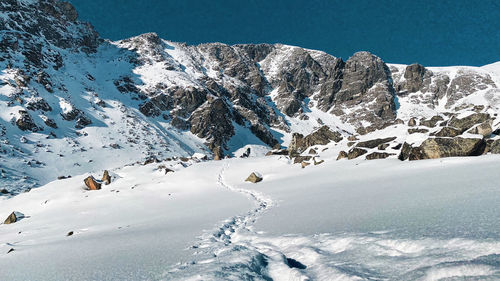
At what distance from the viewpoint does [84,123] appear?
52.7 metres

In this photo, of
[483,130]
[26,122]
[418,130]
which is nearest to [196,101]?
[26,122]

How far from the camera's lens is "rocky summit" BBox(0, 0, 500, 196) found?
2464 centimetres

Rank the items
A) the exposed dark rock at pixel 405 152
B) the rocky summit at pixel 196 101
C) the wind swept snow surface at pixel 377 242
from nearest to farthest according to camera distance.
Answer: the wind swept snow surface at pixel 377 242
the exposed dark rock at pixel 405 152
the rocky summit at pixel 196 101

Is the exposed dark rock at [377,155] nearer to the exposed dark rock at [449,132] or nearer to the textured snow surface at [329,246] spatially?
the exposed dark rock at [449,132]

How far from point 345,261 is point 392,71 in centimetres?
17102

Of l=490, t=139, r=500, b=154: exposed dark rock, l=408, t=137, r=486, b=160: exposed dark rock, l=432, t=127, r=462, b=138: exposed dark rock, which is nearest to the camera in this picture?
l=490, t=139, r=500, b=154: exposed dark rock

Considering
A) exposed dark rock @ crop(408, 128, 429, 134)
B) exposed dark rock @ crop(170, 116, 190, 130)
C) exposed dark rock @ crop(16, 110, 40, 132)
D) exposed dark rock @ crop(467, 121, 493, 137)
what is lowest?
exposed dark rock @ crop(467, 121, 493, 137)

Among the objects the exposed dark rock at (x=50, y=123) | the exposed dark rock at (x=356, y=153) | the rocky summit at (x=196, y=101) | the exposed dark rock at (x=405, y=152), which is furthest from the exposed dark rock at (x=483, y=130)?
the exposed dark rock at (x=50, y=123)

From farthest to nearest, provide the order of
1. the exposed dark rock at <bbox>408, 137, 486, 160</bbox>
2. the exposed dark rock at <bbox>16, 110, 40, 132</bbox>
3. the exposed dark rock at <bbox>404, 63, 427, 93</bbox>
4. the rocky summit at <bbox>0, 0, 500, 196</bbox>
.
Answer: the exposed dark rock at <bbox>404, 63, 427, 93</bbox>
the exposed dark rock at <bbox>16, 110, 40, 132</bbox>
the rocky summit at <bbox>0, 0, 500, 196</bbox>
the exposed dark rock at <bbox>408, 137, 486, 160</bbox>

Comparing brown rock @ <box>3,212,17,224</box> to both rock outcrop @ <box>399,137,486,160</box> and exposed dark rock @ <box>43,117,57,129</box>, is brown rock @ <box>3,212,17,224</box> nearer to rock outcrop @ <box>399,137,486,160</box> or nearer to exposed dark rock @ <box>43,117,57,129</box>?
rock outcrop @ <box>399,137,486,160</box>

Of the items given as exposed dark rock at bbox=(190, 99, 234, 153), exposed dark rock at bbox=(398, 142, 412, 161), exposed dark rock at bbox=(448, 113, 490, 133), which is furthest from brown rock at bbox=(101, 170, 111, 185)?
exposed dark rock at bbox=(190, 99, 234, 153)

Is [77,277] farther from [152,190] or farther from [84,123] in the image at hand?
[84,123]

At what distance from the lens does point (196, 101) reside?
8812cm

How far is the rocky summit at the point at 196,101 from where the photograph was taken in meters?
24.6
